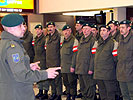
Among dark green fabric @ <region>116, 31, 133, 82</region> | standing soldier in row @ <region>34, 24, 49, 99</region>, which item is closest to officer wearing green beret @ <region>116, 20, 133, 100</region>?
dark green fabric @ <region>116, 31, 133, 82</region>

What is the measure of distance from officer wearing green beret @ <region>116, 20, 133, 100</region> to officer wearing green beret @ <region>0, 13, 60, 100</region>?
6.24 ft

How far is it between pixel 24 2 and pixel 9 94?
6083 mm

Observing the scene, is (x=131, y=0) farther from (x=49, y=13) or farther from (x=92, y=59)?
(x=49, y=13)

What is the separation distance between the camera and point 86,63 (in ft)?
14.8

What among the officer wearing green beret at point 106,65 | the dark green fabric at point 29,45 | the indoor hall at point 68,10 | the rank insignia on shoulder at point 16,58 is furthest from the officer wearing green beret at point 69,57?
the rank insignia on shoulder at point 16,58

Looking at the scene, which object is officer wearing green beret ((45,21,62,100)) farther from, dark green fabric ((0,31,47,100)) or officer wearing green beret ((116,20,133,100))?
dark green fabric ((0,31,47,100))

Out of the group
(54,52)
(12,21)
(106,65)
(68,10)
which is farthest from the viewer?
(68,10)

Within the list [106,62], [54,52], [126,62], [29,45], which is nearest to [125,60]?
[126,62]

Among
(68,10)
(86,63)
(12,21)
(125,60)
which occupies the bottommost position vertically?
(86,63)

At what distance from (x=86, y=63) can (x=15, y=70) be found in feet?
8.42

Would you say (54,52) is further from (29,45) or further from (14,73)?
(14,73)

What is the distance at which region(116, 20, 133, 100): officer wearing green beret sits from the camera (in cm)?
380

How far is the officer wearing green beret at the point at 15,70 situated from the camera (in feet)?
6.91

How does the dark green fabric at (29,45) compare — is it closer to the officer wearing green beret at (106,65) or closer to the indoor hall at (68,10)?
the indoor hall at (68,10)
